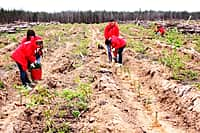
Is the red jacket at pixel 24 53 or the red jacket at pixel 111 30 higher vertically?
the red jacket at pixel 111 30

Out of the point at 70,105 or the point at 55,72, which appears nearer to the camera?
the point at 70,105

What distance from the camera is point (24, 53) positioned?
9.67 m

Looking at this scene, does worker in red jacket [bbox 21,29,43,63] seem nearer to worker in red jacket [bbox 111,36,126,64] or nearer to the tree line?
worker in red jacket [bbox 111,36,126,64]

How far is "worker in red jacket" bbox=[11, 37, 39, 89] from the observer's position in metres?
9.60

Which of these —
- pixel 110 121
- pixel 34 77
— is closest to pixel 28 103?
pixel 110 121

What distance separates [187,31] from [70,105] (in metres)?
17.6

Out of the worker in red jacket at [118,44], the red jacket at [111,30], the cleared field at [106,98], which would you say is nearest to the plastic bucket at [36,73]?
the cleared field at [106,98]

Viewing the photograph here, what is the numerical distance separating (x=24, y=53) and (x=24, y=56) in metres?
0.07

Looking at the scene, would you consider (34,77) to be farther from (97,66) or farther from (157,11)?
(157,11)

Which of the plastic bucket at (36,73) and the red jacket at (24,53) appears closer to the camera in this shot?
the red jacket at (24,53)

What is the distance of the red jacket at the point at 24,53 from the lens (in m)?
9.60

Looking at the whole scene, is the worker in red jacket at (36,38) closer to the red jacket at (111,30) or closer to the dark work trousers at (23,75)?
the dark work trousers at (23,75)

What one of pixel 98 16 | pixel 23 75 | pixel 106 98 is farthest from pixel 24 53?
pixel 98 16

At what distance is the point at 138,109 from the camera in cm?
805
